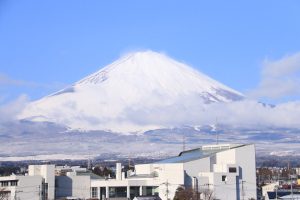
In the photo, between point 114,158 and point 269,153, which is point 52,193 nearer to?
point 114,158

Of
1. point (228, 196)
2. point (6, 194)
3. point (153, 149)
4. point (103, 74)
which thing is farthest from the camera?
point (103, 74)

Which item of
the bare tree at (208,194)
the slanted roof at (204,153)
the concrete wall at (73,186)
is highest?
the slanted roof at (204,153)

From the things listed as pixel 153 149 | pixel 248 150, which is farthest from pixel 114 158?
pixel 248 150

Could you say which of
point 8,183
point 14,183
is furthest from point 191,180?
point 8,183

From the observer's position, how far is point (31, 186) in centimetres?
3850

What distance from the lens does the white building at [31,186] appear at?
3784 centimetres

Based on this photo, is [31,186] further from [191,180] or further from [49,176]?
[191,180]

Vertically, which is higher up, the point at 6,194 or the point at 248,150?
the point at 248,150

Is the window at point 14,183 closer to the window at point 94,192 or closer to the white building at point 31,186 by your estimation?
the white building at point 31,186

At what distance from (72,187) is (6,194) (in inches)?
219

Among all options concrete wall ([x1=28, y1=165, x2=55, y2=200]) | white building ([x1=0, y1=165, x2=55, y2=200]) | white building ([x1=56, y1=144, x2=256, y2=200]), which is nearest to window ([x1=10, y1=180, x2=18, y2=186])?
white building ([x1=0, y1=165, x2=55, y2=200])

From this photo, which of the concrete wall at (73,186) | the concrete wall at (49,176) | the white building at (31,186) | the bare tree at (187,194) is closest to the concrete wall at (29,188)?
the white building at (31,186)

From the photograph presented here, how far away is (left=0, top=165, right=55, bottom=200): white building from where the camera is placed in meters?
37.8

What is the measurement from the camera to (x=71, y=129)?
5384 inches
